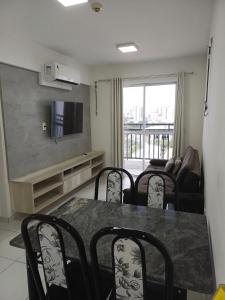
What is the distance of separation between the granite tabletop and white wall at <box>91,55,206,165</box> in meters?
3.26

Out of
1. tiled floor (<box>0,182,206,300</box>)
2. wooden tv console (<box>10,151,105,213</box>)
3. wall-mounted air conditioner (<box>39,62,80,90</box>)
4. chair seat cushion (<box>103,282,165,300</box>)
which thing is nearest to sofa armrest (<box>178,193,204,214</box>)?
Answer: tiled floor (<box>0,182,206,300</box>)

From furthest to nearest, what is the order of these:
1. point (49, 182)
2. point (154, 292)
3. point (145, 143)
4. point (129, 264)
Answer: point (145, 143), point (49, 182), point (154, 292), point (129, 264)

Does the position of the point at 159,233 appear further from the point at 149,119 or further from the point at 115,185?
the point at 149,119

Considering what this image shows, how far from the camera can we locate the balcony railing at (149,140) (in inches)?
213

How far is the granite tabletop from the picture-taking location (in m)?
1.07

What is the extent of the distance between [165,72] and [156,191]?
3.44 meters

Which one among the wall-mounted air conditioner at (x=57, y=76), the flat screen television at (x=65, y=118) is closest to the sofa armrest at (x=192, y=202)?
the flat screen television at (x=65, y=118)

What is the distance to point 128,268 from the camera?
101 centimetres

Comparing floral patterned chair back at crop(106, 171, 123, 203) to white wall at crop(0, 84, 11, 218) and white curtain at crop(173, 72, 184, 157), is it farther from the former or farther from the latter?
white curtain at crop(173, 72, 184, 157)

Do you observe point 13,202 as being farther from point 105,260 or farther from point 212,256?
point 212,256

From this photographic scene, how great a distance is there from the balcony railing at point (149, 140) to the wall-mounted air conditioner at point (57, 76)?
195 cm

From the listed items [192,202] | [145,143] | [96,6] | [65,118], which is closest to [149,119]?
[145,143]

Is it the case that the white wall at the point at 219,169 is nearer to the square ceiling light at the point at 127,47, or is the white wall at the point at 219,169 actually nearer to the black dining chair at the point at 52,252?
the black dining chair at the point at 52,252

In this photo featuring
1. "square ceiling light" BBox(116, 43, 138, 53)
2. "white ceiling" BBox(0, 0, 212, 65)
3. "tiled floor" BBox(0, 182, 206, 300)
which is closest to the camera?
"tiled floor" BBox(0, 182, 206, 300)
